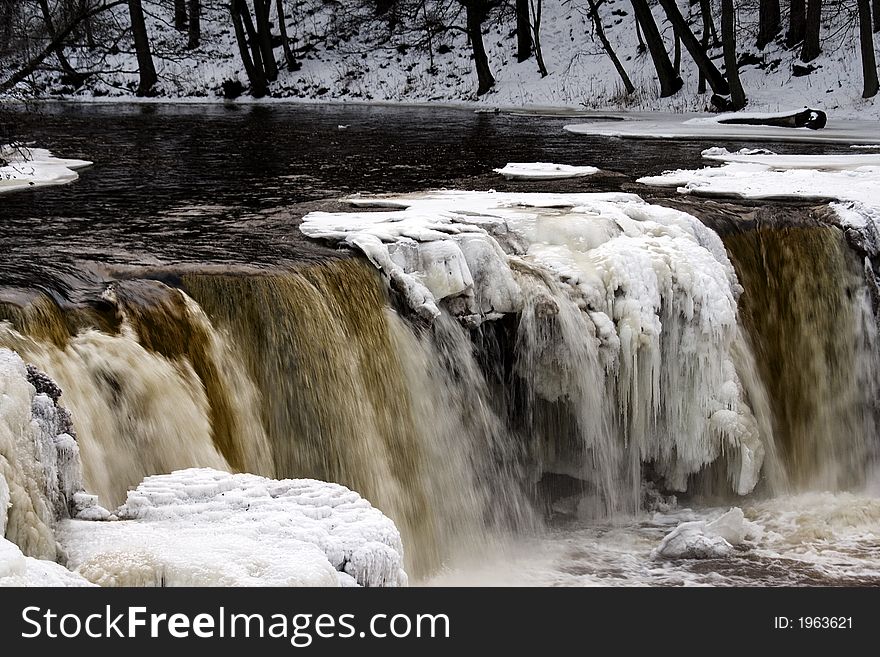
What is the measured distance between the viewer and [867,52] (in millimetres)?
20250

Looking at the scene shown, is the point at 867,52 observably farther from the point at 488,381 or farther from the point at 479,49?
the point at 488,381

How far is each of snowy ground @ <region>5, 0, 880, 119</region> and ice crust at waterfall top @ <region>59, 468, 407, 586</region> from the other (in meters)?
18.8

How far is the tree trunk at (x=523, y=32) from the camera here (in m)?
29.5

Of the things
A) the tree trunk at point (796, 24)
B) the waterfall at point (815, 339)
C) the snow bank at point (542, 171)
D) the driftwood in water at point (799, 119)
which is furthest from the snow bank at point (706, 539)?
the tree trunk at point (796, 24)

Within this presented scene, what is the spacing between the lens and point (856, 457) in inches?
333

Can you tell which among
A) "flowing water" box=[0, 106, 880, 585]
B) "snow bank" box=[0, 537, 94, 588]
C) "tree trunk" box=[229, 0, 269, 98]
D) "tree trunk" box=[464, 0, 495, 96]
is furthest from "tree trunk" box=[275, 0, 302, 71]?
"snow bank" box=[0, 537, 94, 588]

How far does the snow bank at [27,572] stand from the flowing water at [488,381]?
5.65ft

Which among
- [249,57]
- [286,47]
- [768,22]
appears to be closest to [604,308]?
[768,22]

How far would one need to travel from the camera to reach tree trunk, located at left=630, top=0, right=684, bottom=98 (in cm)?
2234

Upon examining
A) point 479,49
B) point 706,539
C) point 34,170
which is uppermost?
point 479,49

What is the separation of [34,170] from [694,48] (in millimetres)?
14025

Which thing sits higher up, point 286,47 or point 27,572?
point 286,47

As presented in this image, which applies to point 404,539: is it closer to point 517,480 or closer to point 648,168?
point 517,480
